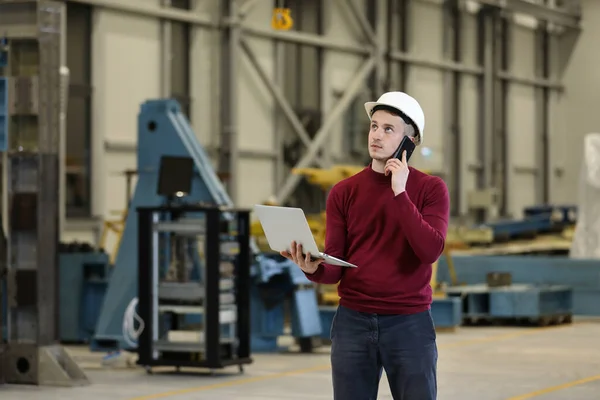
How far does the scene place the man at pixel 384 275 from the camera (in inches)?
185

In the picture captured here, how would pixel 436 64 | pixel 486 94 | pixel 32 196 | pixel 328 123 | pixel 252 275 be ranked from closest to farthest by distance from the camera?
1. pixel 32 196
2. pixel 252 275
3. pixel 328 123
4. pixel 436 64
5. pixel 486 94

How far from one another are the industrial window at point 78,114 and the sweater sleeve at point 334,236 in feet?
48.6

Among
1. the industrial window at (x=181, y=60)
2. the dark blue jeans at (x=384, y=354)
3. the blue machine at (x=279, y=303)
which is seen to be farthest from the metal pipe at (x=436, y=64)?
the dark blue jeans at (x=384, y=354)

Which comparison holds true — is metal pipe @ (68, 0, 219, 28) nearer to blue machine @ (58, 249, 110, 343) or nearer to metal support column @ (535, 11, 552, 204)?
blue machine @ (58, 249, 110, 343)

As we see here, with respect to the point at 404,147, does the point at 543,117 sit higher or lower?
higher

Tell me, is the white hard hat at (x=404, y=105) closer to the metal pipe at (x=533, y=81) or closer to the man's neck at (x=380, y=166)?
the man's neck at (x=380, y=166)

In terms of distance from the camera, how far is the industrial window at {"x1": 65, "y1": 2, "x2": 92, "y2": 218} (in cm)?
1925

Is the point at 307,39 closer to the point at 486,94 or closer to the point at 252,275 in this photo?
the point at 486,94

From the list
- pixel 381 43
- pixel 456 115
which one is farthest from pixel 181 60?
pixel 456 115

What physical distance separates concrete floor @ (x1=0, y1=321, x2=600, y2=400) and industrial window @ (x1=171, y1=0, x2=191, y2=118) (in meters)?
8.25

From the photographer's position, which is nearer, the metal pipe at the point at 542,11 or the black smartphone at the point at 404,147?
the black smartphone at the point at 404,147

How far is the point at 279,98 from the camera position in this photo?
23312 millimetres

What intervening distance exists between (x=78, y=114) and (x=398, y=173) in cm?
1533

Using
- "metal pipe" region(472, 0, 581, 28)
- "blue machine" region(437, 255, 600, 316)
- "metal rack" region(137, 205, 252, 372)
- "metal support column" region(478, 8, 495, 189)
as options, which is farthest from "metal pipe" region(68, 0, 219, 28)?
"metal support column" region(478, 8, 495, 189)
